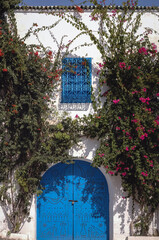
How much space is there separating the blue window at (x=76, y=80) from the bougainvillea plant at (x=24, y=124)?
23cm

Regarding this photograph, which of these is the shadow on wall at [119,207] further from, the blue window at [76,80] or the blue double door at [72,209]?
the blue window at [76,80]

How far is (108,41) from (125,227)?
447 centimetres

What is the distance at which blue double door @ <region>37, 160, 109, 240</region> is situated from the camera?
6137 millimetres

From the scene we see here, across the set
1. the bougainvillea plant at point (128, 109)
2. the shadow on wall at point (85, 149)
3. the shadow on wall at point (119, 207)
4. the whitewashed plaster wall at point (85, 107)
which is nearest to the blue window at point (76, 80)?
the whitewashed plaster wall at point (85, 107)

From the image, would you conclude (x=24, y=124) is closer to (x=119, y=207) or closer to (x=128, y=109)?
(x=128, y=109)

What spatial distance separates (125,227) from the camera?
5.94m

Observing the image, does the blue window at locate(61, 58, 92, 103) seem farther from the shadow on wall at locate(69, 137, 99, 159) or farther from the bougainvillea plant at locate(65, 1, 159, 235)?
the shadow on wall at locate(69, 137, 99, 159)

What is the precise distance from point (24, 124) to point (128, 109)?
2.40 meters

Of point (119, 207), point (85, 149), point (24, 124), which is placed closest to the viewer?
point (24, 124)

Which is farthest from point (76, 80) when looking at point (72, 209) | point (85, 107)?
point (72, 209)

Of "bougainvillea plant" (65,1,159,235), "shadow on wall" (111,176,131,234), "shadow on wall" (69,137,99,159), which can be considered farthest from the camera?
"shadow on wall" (69,137,99,159)

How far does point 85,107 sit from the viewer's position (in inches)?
242

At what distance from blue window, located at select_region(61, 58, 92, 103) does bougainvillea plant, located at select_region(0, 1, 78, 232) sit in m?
0.23

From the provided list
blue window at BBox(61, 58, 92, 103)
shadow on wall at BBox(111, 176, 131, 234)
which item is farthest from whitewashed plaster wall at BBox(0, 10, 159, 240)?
blue window at BBox(61, 58, 92, 103)
